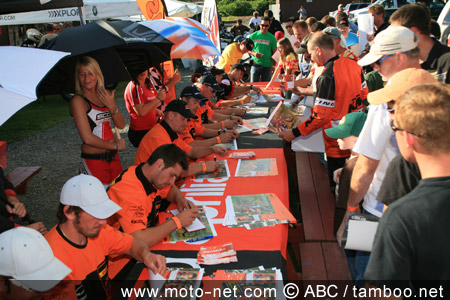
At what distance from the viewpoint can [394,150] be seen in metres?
2.00

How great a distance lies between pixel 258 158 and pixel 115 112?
1.39 m

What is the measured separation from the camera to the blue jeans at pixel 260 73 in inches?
306

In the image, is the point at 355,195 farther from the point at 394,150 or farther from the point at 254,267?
the point at 254,267

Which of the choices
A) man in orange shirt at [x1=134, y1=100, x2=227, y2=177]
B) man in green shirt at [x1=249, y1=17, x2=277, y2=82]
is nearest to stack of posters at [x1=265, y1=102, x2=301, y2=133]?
man in orange shirt at [x1=134, y1=100, x2=227, y2=177]

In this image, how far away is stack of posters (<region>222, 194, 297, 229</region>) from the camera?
2.37 m

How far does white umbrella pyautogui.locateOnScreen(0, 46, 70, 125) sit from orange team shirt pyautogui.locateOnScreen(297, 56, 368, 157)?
7.17 feet

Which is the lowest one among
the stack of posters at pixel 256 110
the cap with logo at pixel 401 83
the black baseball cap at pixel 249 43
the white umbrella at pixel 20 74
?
the stack of posters at pixel 256 110

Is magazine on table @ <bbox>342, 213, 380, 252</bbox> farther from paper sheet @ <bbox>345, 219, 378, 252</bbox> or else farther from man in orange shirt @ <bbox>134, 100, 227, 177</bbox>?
man in orange shirt @ <bbox>134, 100, 227, 177</bbox>

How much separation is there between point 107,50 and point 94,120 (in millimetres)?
831

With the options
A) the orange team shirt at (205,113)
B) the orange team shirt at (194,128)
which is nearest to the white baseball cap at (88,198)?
the orange team shirt at (194,128)

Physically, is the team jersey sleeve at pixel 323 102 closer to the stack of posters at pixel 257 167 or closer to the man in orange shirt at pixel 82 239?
the stack of posters at pixel 257 167

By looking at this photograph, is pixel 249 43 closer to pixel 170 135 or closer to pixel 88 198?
pixel 170 135

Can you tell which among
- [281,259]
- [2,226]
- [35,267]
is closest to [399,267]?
[281,259]

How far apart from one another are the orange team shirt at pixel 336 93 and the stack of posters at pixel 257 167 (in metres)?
0.54
